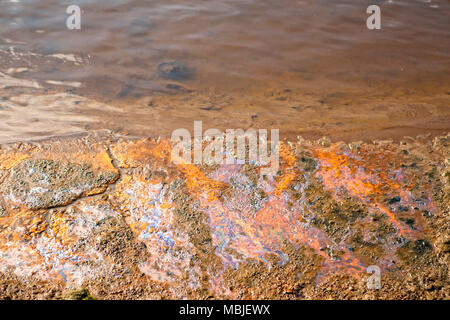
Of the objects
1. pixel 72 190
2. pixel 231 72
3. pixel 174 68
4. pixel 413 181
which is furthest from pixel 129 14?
pixel 413 181

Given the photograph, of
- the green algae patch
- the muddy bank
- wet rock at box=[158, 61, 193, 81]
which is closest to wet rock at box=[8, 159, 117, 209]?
the muddy bank

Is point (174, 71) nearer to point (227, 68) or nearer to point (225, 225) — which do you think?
point (227, 68)

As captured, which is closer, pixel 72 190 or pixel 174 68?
pixel 72 190

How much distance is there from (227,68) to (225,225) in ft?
7.26

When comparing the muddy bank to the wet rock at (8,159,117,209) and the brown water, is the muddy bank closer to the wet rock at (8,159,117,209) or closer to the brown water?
the wet rock at (8,159,117,209)

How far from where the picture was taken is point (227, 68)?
3.67m

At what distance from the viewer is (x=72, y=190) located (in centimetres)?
204

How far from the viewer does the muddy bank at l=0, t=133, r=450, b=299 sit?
5.30ft

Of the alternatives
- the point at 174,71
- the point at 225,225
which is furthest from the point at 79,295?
the point at 174,71

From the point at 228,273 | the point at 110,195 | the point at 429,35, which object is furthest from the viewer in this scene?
the point at 429,35

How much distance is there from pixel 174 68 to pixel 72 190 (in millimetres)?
2045

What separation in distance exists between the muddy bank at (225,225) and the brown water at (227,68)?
1.78ft

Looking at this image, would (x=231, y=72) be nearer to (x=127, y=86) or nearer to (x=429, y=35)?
(x=127, y=86)

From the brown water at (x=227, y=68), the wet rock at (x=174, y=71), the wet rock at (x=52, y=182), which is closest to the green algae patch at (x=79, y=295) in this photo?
the wet rock at (x=52, y=182)
